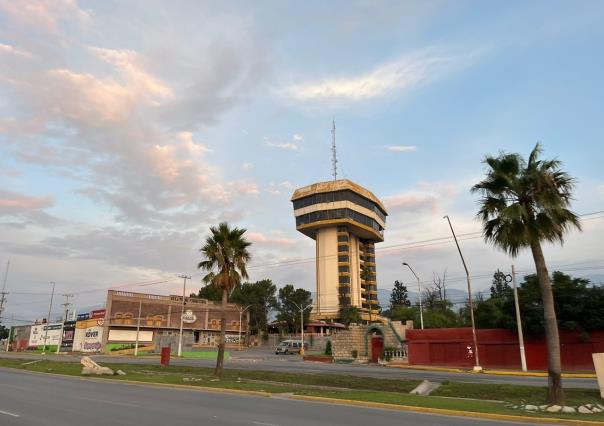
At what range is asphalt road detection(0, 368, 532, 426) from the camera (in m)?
11.9

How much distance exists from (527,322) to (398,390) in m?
21.4

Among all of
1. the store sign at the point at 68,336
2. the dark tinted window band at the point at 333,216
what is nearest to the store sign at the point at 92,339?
the store sign at the point at 68,336

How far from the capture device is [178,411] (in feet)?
44.9

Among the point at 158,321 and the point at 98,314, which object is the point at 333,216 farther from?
the point at 98,314

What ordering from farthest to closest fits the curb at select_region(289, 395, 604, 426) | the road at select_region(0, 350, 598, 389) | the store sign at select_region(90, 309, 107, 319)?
the store sign at select_region(90, 309, 107, 319) → the road at select_region(0, 350, 598, 389) → the curb at select_region(289, 395, 604, 426)

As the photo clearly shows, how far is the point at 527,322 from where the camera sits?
3788cm

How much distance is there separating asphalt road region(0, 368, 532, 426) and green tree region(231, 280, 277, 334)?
102138mm

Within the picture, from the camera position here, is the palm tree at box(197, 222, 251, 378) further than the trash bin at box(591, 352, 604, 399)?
Yes

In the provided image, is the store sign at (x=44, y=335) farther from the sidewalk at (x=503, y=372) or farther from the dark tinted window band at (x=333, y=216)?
the sidewalk at (x=503, y=372)

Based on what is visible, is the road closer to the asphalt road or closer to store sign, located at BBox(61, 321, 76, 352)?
the asphalt road

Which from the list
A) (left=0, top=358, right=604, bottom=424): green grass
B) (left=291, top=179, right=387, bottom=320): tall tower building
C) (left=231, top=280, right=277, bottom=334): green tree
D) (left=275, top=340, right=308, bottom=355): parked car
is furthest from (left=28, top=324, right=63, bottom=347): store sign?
(left=0, top=358, right=604, bottom=424): green grass

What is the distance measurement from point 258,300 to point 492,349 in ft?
294

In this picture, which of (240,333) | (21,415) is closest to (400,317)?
(240,333)

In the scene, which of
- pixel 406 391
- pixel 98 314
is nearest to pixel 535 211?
pixel 406 391
